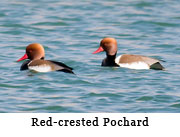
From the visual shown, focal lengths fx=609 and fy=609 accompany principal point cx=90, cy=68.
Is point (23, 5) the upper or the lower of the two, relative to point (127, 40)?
upper

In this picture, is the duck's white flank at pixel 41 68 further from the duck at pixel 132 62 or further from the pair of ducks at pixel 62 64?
the duck at pixel 132 62

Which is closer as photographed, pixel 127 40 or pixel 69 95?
pixel 69 95

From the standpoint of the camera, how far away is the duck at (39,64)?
10.3m

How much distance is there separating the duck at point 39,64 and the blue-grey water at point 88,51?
0.12m

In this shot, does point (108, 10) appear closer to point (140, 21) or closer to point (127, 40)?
point (140, 21)

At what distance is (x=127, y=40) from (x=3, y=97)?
5.76 metres

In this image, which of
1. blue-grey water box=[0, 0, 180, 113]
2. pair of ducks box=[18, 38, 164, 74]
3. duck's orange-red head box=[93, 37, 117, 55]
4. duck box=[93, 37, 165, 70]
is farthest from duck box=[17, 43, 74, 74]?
duck's orange-red head box=[93, 37, 117, 55]

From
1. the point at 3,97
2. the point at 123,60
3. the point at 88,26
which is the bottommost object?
the point at 3,97

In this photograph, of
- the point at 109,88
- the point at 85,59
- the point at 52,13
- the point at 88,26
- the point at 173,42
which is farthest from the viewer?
the point at 52,13

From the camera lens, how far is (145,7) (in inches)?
706

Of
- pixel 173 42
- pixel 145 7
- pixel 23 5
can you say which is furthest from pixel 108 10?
pixel 173 42

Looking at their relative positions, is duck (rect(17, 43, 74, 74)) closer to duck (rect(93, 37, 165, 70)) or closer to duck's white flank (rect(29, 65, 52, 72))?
duck's white flank (rect(29, 65, 52, 72))

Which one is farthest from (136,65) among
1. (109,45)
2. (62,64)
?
(62,64)

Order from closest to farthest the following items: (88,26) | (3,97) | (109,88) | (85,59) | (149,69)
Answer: (3,97) → (109,88) → (149,69) → (85,59) → (88,26)
